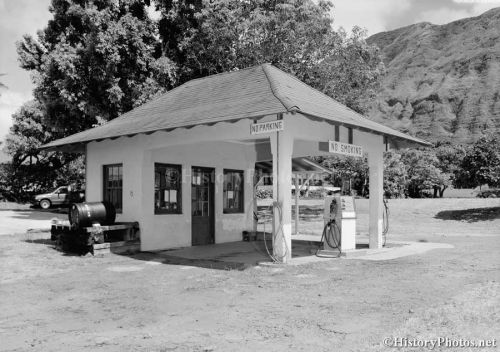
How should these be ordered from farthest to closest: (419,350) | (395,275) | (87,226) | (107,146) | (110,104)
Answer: (110,104) → (107,146) → (87,226) → (395,275) → (419,350)

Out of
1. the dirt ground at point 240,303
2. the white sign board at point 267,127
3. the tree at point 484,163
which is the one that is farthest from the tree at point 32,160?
the white sign board at point 267,127

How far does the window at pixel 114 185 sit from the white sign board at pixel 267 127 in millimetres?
5510

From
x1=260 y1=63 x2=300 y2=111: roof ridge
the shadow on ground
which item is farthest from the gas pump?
the shadow on ground

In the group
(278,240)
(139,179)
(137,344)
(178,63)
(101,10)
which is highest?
(101,10)

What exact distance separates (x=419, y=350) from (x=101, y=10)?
75.3 ft

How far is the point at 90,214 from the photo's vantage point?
1301cm

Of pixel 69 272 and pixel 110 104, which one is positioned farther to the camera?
pixel 110 104

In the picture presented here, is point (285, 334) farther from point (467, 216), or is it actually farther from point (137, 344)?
point (467, 216)

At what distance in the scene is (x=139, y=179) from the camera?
542 inches

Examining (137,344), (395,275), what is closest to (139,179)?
(395,275)

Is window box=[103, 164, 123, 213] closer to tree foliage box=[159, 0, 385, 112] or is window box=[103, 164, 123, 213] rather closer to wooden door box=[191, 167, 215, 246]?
wooden door box=[191, 167, 215, 246]

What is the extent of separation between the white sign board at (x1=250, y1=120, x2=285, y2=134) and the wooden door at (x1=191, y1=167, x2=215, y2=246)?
15.8 feet

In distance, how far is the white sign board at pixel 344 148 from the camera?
1169 centimetres

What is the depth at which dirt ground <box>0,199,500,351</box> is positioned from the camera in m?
5.60
